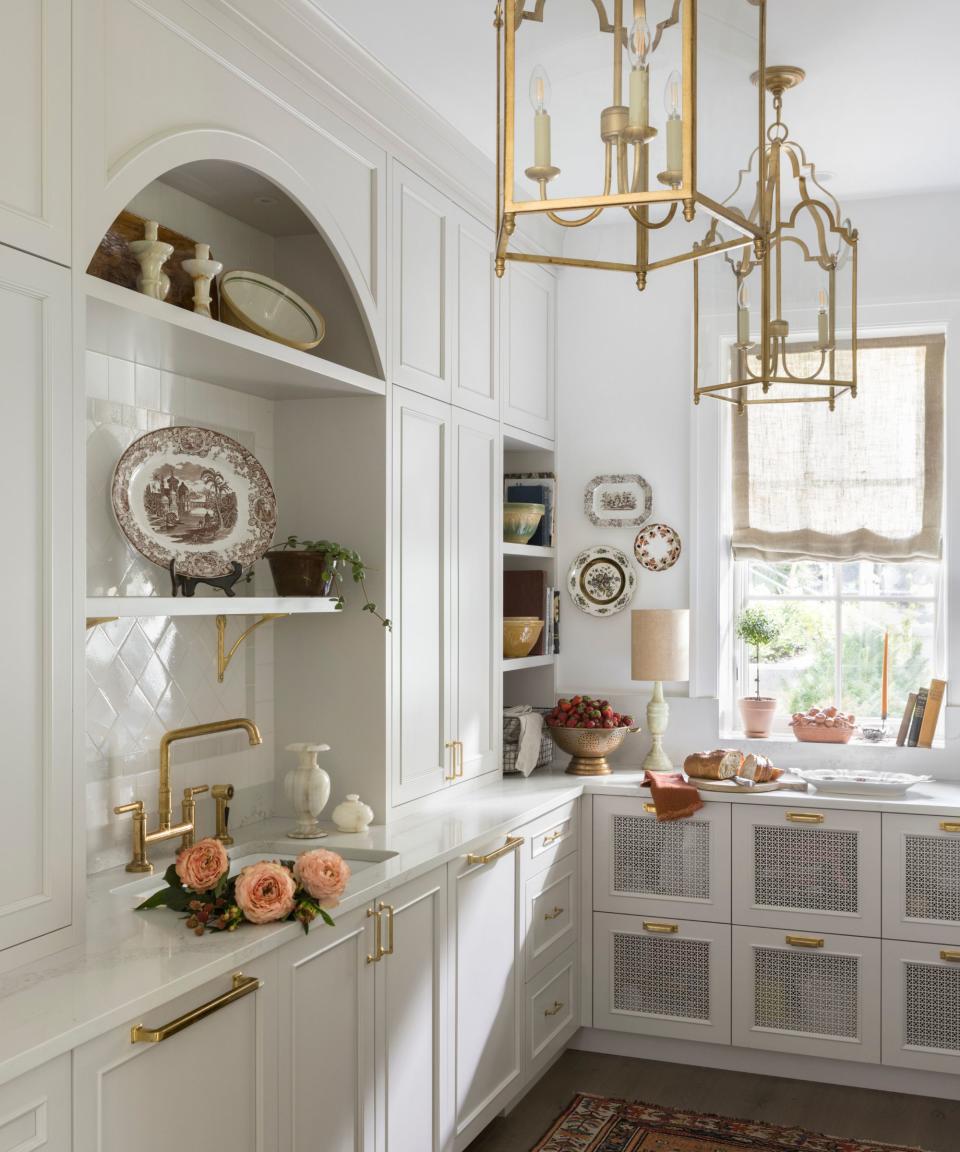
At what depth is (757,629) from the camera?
4176 mm

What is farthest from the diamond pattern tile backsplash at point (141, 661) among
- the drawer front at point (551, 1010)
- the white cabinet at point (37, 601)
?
the drawer front at point (551, 1010)

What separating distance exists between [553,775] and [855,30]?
8.12ft

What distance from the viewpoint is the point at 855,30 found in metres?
2.86

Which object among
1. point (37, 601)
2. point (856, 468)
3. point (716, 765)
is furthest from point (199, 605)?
point (856, 468)

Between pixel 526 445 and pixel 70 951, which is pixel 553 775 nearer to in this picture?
pixel 526 445

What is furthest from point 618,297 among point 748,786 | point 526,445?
point 748,786

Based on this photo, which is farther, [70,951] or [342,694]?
[342,694]

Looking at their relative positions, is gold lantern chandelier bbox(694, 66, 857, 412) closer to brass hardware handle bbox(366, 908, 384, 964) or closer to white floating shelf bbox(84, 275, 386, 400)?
white floating shelf bbox(84, 275, 386, 400)

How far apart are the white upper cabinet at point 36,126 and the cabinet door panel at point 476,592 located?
1.72m

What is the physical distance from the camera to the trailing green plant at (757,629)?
164 inches

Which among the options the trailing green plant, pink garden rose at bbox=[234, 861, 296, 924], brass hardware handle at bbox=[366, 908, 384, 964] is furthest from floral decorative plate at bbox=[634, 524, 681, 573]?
pink garden rose at bbox=[234, 861, 296, 924]

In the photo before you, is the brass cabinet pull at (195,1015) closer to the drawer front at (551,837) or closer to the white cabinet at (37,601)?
the white cabinet at (37,601)

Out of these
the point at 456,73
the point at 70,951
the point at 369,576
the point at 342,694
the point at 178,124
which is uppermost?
the point at 456,73

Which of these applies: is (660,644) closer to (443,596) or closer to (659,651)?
(659,651)
